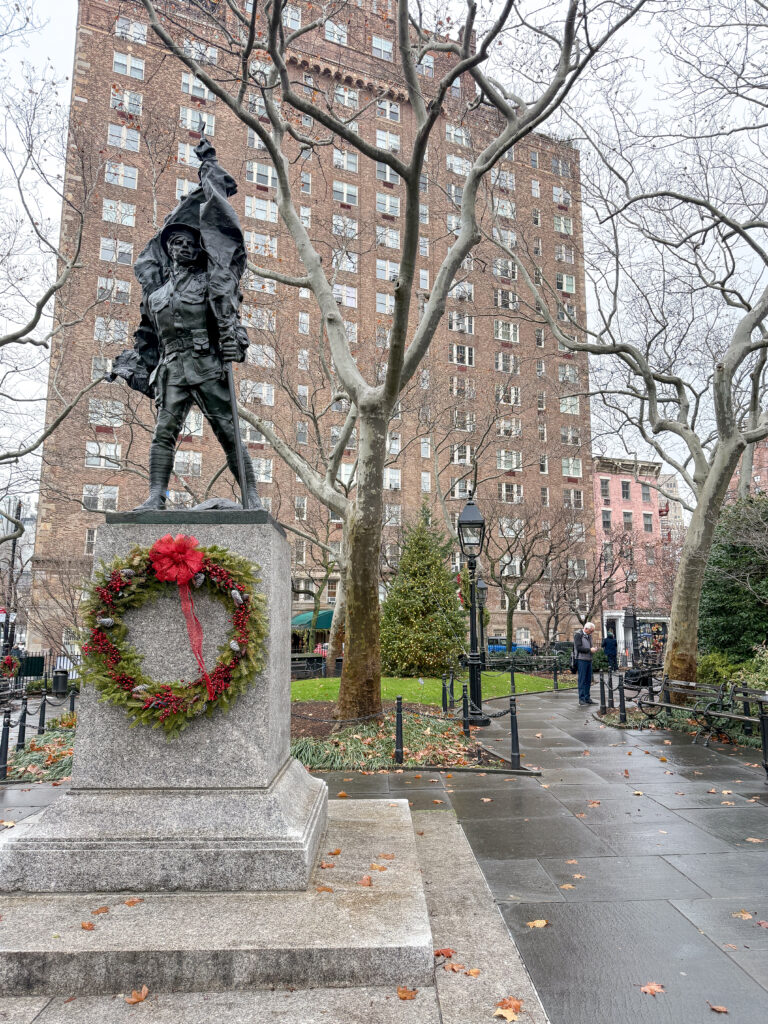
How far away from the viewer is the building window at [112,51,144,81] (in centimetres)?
3888

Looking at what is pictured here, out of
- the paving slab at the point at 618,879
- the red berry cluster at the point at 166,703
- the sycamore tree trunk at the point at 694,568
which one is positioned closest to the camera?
the red berry cluster at the point at 166,703

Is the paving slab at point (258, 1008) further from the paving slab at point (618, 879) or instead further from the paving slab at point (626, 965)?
the paving slab at point (618, 879)

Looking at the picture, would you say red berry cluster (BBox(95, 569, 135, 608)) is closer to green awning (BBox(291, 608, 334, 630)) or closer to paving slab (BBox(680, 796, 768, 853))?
paving slab (BBox(680, 796, 768, 853))

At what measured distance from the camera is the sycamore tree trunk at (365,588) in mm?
11695

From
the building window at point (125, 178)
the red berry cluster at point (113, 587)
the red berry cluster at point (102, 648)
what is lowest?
the red berry cluster at point (102, 648)

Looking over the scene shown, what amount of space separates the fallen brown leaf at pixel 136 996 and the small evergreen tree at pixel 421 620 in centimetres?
1676

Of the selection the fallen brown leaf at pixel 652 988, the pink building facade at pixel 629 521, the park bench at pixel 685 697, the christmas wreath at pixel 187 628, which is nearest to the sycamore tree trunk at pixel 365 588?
the park bench at pixel 685 697

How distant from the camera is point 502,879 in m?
5.39

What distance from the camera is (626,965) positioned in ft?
13.0

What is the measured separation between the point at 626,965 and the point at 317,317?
38.4m

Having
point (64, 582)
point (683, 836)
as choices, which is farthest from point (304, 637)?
point (683, 836)

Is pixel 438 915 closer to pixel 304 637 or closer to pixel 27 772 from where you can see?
pixel 27 772

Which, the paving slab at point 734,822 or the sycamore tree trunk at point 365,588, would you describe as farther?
the sycamore tree trunk at point 365,588

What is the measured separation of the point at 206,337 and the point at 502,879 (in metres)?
5.09
